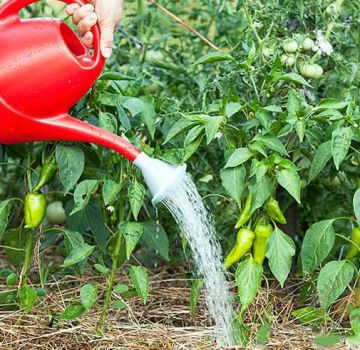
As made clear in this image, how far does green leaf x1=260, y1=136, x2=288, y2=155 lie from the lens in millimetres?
1708

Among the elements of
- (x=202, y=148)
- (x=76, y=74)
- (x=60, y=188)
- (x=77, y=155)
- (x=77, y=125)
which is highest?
(x=76, y=74)

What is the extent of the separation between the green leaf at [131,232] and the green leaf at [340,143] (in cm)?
44

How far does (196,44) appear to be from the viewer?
2.91 meters

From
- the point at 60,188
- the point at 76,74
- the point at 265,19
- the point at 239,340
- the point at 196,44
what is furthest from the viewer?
the point at 196,44

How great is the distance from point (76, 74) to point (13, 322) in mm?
634

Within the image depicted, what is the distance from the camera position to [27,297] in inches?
71.8

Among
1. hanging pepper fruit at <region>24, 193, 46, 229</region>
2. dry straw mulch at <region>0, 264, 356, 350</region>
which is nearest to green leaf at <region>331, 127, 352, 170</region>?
dry straw mulch at <region>0, 264, 356, 350</region>

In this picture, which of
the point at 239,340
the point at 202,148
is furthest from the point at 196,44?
the point at 239,340

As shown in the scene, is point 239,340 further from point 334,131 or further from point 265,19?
point 265,19

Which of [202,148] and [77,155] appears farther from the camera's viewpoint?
[202,148]

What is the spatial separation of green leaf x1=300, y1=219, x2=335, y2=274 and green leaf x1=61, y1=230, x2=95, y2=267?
0.46 meters

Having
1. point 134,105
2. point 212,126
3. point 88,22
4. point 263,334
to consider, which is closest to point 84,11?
point 88,22

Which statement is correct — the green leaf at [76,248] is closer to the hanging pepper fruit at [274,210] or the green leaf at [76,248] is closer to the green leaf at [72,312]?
the green leaf at [72,312]

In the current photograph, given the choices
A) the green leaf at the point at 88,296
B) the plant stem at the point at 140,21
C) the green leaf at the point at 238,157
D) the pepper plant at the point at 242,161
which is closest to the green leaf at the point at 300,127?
the pepper plant at the point at 242,161
